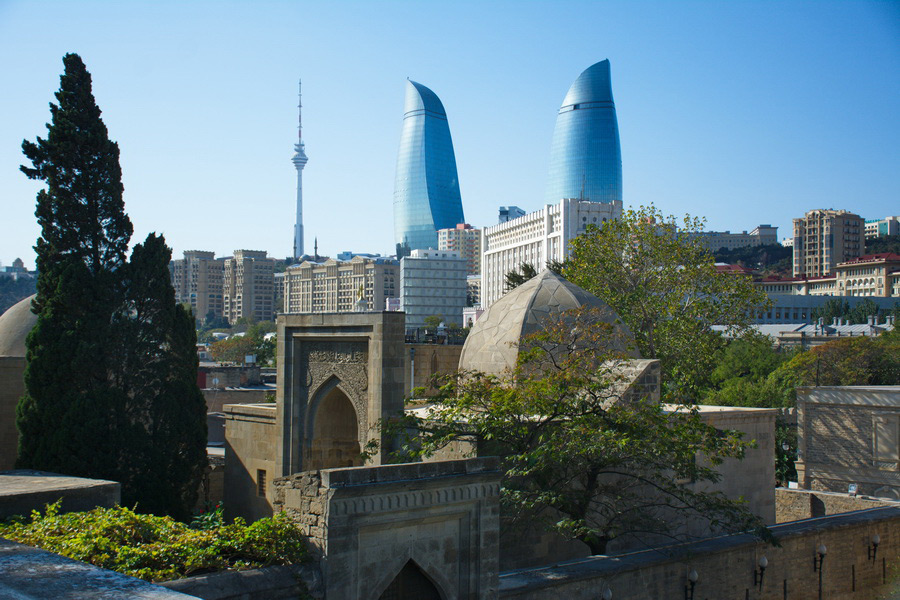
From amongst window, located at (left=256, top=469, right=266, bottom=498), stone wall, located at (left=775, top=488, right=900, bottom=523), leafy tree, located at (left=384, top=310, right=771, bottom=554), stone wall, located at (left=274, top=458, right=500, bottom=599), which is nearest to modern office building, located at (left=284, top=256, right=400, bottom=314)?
stone wall, located at (left=775, top=488, right=900, bottom=523)

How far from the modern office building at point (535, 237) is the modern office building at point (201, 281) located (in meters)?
59.6

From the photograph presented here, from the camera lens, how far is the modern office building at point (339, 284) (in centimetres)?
14475

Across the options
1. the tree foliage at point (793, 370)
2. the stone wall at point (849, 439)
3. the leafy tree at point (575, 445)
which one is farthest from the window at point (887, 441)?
the tree foliage at point (793, 370)

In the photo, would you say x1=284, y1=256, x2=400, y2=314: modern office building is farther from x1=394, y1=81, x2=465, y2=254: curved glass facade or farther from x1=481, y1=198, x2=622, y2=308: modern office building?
x1=481, y1=198, x2=622, y2=308: modern office building

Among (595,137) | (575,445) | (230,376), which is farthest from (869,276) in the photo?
(575,445)

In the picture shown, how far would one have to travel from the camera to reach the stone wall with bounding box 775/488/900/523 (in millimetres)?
18827

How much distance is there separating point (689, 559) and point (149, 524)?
7.70 meters

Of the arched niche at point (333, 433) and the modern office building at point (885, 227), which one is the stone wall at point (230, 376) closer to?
the arched niche at point (333, 433)

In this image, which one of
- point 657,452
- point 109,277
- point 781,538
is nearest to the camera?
point 657,452

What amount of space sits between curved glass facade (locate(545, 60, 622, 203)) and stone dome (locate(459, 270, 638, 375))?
13843 centimetres

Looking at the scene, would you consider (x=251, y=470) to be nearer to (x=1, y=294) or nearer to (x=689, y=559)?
(x=689, y=559)

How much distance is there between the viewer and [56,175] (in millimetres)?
16141

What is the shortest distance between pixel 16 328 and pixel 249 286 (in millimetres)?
142498

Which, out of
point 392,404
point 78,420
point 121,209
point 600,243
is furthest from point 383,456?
point 600,243
